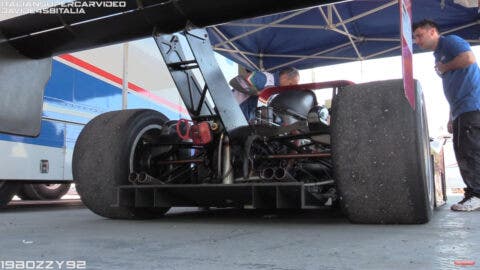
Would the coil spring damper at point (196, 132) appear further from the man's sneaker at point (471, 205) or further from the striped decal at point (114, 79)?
the striped decal at point (114, 79)

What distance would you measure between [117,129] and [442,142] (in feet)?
11.6

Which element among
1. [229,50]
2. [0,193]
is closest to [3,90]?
[0,193]

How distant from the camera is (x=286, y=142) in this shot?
3223mm

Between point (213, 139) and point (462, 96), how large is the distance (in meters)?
2.14

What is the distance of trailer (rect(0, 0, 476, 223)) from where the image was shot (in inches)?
89.4

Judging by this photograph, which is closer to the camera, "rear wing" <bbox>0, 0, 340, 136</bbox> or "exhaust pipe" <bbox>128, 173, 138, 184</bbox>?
"rear wing" <bbox>0, 0, 340, 136</bbox>

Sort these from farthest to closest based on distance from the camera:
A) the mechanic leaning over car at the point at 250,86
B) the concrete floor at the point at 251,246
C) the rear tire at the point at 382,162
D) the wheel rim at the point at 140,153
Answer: the mechanic leaning over car at the point at 250,86 < the wheel rim at the point at 140,153 < the rear tire at the point at 382,162 < the concrete floor at the point at 251,246

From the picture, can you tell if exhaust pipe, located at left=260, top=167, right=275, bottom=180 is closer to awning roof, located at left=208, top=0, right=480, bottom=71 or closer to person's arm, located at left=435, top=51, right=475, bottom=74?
person's arm, located at left=435, top=51, right=475, bottom=74

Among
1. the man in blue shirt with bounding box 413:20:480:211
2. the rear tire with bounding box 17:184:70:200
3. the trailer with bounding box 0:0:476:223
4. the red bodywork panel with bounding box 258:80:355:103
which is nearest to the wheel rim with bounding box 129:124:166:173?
the trailer with bounding box 0:0:476:223

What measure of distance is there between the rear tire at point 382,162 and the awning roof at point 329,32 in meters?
5.35

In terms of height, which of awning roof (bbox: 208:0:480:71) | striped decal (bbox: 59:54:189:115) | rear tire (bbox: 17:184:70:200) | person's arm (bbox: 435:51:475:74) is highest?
awning roof (bbox: 208:0:480:71)

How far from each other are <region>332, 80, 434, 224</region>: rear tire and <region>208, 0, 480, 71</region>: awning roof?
5.35 m

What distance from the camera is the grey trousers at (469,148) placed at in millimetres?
3757

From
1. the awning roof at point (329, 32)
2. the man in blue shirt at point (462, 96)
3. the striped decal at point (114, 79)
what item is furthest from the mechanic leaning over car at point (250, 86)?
the awning roof at point (329, 32)
